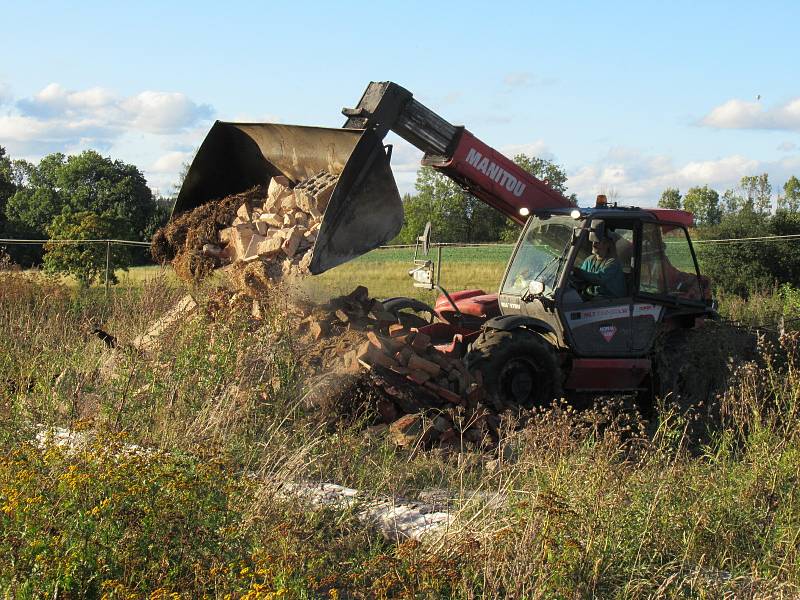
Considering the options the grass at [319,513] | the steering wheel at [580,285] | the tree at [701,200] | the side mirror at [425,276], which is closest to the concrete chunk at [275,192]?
A: the side mirror at [425,276]

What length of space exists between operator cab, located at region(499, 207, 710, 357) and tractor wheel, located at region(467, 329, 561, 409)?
47cm

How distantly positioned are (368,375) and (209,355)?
145cm

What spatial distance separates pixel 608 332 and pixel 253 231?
3.68 m

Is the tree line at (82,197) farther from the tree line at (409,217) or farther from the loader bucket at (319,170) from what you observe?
the loader bucket at (319,170)

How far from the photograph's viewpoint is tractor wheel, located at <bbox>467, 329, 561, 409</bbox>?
8.88 meters

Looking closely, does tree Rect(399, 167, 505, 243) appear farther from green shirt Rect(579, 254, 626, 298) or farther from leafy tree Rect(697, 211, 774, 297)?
green shirt Rect(579, 254, 626, 298)

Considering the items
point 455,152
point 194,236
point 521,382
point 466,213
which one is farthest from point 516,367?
point 466,213

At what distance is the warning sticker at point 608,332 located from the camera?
979 cm

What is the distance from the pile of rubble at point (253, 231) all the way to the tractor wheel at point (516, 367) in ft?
6.05

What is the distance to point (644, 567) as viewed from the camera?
176 inches

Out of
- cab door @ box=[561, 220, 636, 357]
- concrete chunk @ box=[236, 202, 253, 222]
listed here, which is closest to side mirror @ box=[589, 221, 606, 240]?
cab door @ box=[561, 220, 636, 357]

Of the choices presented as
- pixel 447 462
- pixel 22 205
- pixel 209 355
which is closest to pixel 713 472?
pixel 447 462

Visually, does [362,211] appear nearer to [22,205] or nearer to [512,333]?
[512,333]

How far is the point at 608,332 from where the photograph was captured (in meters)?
9.80
